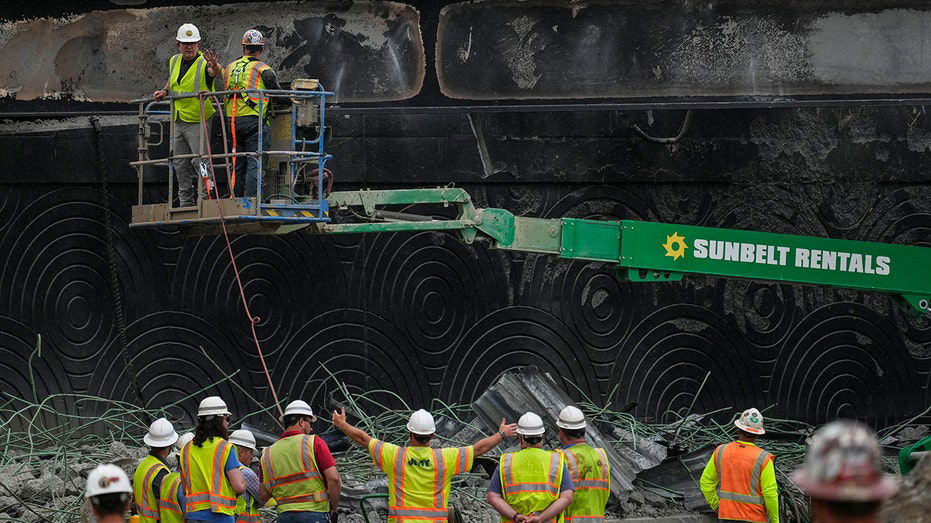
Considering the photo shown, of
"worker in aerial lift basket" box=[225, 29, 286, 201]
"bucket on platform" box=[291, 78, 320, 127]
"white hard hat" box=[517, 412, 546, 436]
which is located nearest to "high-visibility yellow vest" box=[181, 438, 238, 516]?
"white hard hat" box=[517, 412, 546, 436]

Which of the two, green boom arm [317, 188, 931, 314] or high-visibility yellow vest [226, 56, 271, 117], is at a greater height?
high-visibility yellow vest [226, 56, 271, 117]

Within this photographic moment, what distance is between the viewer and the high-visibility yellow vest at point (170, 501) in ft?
32.6

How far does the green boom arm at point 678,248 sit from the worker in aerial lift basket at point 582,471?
5.76 ft

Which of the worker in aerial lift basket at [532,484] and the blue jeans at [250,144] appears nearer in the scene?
the worker in aerial lift basket at [532,484]

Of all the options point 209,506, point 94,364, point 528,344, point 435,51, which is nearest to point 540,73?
point 435,51

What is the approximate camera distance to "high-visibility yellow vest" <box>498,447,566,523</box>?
10.0 meters

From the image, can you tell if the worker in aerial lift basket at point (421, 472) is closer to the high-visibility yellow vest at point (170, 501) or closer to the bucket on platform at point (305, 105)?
the high-visibility yellow vest at point (170, 501)

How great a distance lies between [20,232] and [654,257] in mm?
7355

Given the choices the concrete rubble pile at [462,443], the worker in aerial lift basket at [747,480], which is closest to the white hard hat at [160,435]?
the concrete rubble pile at [462,443]

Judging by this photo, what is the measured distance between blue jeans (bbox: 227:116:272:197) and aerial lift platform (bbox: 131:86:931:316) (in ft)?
0.41

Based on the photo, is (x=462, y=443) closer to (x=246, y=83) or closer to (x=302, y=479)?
(x=302, y=479)

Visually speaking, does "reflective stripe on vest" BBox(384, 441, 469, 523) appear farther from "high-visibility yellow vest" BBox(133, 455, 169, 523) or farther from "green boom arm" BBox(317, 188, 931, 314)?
"green boom arm" BBox(317, 188, 931, 314)

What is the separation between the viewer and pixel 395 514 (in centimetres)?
1009

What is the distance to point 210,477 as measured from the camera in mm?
9875
